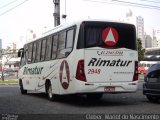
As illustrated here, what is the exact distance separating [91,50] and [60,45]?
1954 millimetres

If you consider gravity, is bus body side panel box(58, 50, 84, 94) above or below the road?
above

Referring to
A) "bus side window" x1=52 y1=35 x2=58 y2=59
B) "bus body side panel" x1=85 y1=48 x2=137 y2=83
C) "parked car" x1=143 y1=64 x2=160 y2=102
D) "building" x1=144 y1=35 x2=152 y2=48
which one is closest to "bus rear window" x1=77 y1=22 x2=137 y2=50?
"bus body side panel" x1=85 y1=48 x2=137 y2=83

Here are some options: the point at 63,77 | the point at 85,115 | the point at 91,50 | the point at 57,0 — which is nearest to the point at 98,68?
the point at 91,50

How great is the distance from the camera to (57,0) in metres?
29.9

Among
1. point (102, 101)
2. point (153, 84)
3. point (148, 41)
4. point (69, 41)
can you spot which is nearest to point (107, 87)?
point (153, 84)

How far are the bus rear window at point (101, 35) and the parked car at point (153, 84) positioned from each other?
1.08 meters

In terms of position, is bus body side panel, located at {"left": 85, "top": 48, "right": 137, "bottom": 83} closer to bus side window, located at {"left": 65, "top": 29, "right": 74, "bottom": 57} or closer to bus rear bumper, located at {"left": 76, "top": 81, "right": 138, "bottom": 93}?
bus rear bumper, located at {"left": 76, "top": 81, "right": 138, "bottom": 93}

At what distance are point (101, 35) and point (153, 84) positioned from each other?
2565 millimetres

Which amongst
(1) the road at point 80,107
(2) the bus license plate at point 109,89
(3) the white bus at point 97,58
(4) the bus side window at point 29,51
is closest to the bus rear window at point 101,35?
(3) the white bus at point 97,58

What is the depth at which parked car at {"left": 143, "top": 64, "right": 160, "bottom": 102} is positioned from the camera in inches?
550

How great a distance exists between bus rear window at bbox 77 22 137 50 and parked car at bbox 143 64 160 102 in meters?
1.08

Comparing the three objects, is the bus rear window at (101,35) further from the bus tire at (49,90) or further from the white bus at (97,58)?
the bus tire at (49,90)

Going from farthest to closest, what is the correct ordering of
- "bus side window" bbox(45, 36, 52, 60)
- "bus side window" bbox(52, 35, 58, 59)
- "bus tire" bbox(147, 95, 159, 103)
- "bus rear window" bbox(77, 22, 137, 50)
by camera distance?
1. "bus side window" bbox(45, 36, 52, 60)
2. "bus side window" bbox(52, 35, 58, 59)
3. "bus tire" bbox(147, 95, 159, 103)
4. "bus rear window" bbox(77, 22, 137, 50)

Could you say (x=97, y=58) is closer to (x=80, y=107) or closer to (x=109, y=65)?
(x=109, y=65)
